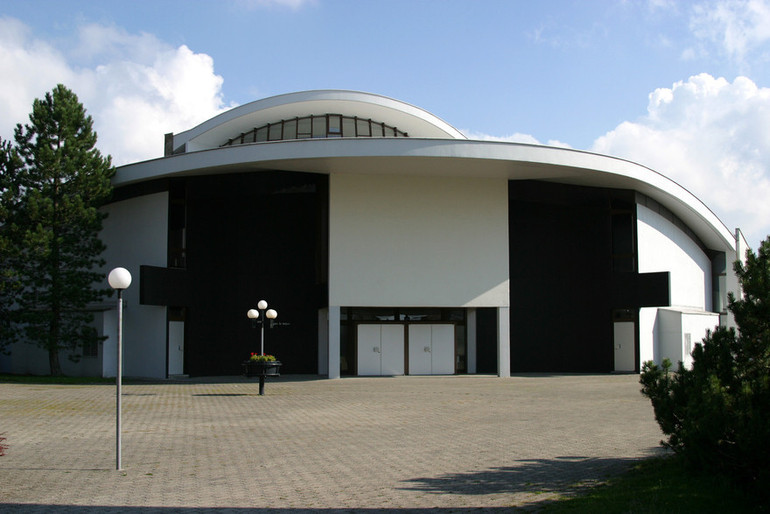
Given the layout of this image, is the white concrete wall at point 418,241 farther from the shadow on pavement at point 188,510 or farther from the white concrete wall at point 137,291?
the shadow on pavement at point 188,510

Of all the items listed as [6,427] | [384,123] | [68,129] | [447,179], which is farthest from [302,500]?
[384,123]

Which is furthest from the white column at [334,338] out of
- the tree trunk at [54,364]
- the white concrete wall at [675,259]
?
Result: the white concrete wall at [675,259]

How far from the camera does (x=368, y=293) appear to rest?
1053 inches

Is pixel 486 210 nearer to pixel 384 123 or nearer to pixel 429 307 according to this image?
pixel 429 307

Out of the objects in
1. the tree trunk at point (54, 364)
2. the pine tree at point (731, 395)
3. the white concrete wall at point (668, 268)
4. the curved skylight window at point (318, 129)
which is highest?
the curved skylight window at point (318, 129)

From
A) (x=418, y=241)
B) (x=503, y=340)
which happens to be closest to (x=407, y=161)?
(x=418, y=241)

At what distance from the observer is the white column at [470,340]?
30.2 meters

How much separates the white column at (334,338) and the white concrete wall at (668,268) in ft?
40.4

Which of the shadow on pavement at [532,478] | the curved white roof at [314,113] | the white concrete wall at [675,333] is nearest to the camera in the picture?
the shadow on pavement at [532,478]

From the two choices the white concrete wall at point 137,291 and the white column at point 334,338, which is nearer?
the white column at point 334,338

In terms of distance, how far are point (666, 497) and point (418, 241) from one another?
817 inches

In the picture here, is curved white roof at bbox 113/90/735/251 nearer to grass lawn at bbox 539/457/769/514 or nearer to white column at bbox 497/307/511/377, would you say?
white column at bbox 497/307/511/377

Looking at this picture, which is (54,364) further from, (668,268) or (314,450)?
(668,268)

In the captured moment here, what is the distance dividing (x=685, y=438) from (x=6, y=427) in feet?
37.6
